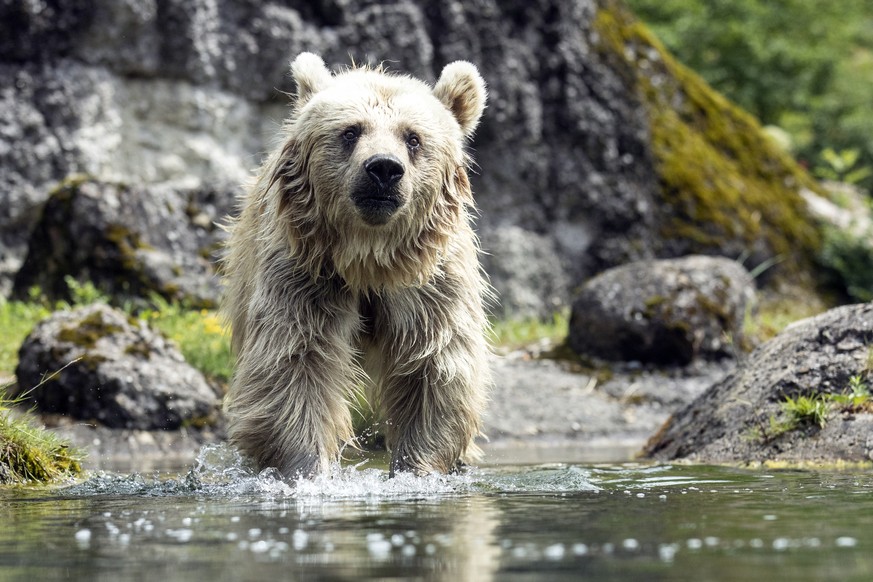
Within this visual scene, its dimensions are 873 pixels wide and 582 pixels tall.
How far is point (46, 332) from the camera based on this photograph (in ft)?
28.5

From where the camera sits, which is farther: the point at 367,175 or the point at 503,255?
the point at 503,255

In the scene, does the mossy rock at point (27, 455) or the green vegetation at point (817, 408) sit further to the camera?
the green vegetation at point (817, 408)

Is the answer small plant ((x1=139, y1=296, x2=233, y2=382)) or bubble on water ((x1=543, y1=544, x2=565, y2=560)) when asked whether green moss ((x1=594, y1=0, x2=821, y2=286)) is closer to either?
small plant ((x1=139, y1=296, x2=233, y2=382))

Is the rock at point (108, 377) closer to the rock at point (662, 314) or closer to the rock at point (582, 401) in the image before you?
the rock at point (582, 401)

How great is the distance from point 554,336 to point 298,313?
6.47m

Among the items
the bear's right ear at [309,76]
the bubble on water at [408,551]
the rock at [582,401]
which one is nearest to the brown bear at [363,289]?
the bear's right ear at [309,76]

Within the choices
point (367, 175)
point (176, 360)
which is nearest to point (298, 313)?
point (367, 175)

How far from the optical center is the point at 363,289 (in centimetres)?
618

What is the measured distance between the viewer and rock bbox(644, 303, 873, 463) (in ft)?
21.4

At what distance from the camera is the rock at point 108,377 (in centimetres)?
857

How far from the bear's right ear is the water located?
2100mm

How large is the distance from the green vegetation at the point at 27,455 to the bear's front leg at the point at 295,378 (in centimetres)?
90

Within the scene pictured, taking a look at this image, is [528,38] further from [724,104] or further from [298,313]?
[298,313]

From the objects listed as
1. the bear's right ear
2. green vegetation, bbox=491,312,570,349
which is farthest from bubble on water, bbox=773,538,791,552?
green vegetation, bbox=491,312,570,349
